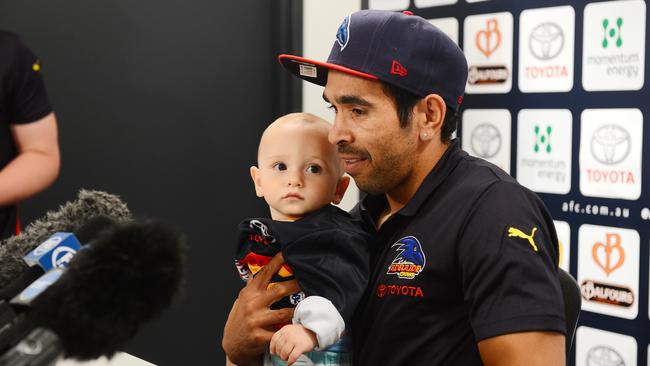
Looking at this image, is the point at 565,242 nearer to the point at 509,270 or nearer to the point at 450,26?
the point at 450,26

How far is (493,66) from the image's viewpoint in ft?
7.98

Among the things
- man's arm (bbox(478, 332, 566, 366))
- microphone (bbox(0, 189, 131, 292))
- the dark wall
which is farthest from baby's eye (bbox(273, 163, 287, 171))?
the dark wall

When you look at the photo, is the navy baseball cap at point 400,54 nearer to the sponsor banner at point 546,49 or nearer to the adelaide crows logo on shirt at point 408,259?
the adelaide crows logo on shirt at point 408,259

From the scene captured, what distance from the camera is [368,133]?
52.8 inches

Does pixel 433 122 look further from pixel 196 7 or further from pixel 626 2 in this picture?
pixel 196 7

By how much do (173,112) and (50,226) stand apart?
256cm

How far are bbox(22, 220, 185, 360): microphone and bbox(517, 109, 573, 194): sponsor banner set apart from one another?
2021 millimetres

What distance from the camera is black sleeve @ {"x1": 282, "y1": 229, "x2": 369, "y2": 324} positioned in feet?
4.18

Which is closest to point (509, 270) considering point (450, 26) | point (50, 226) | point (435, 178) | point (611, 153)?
point (435, 178)

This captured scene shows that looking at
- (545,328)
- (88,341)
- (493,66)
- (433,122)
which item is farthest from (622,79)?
(88,341)

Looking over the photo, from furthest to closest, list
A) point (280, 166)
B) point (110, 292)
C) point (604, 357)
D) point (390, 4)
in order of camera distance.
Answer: point (390, 4) → point (604, 357) → point (280, 166) → point (110, 292)

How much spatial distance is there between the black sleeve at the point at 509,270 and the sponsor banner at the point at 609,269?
1.02 metres

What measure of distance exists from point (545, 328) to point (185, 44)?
7.23 feet

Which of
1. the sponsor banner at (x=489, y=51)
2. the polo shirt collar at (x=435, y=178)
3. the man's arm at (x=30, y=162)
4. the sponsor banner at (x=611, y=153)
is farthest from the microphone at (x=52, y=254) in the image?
the sponsor banner at (x=489, y=51)
